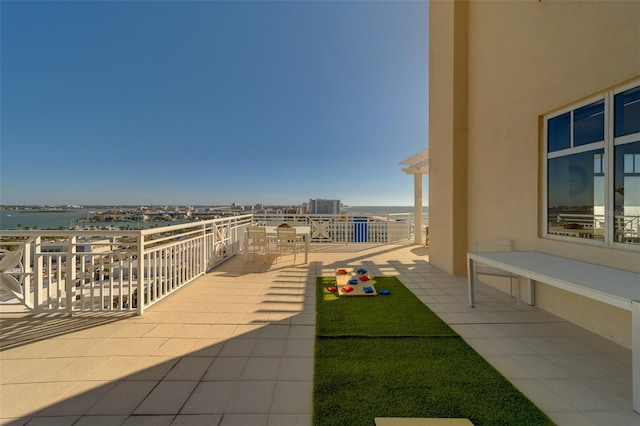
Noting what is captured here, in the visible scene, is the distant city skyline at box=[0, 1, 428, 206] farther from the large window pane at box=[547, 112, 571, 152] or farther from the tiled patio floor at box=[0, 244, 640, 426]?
the tiled patio floor at box=[0, 244, 640, 426]

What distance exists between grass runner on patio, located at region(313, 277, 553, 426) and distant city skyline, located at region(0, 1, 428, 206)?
554cm

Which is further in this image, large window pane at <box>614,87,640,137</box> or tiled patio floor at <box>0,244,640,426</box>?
large window pane at <box>614,87,640,137</box>

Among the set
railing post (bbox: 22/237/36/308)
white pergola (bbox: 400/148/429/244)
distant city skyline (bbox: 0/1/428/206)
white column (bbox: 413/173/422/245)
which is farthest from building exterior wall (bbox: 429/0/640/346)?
railing post (bbox: 22/237/36/308)

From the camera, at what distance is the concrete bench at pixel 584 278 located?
4.89 ft

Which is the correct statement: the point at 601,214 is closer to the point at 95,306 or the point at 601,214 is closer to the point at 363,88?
the point at 95,306

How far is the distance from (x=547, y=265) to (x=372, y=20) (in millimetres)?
7926

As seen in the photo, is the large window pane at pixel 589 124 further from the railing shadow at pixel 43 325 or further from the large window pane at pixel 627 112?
the railing shadow at pixel 43 325

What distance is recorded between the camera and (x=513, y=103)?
361cm

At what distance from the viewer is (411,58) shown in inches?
291

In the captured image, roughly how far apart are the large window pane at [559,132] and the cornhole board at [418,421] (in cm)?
336

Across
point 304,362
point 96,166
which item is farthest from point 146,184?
point 304,362

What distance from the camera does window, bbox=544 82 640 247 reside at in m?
2.31

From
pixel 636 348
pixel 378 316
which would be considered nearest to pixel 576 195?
pixel 636 348

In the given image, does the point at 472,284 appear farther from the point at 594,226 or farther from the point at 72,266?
the point at 72,266
